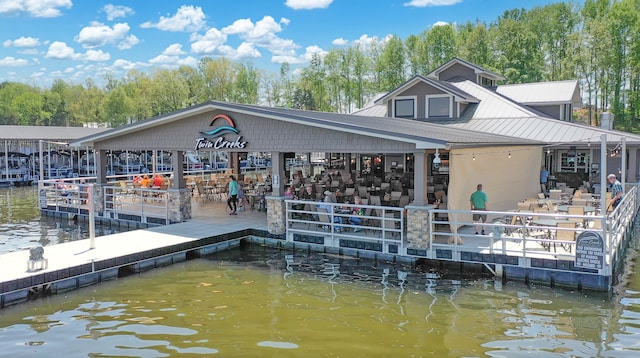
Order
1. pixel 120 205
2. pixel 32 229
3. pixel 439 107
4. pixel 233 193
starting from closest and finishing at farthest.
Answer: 1. pixel 233 193
2. pixel 32 229
3. pixel 120 205
4. pixel 439 107

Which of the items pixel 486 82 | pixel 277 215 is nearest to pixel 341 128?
pixel 277 215

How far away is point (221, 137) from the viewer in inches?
673

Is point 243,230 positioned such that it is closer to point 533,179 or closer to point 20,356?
point 20,356

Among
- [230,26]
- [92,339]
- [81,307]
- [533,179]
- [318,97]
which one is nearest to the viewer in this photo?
[92,339]

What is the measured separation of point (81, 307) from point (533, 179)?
17.0 m

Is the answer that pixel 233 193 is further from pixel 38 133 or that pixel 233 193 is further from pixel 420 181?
pixel 38 133

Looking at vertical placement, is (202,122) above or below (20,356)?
above

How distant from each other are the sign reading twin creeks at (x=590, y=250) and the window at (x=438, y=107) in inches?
639

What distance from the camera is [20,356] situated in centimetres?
833

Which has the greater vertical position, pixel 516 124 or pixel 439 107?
pixel 439 107

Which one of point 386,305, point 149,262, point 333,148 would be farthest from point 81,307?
point 333,148

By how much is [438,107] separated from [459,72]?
7.16 meters

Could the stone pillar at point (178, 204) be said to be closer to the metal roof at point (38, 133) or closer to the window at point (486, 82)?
the window at point (486, 82)

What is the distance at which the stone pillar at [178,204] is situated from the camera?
18203 millimetres
